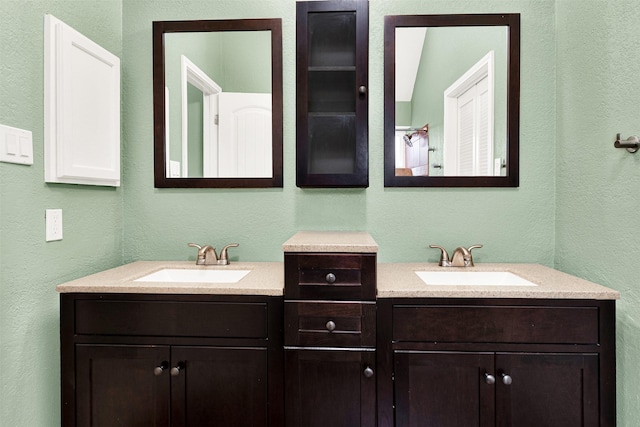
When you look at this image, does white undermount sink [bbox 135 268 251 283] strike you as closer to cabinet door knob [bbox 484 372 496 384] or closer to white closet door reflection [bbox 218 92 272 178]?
white closet door reflection [bbox 218 92 272 178]

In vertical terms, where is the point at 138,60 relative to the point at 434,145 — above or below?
above

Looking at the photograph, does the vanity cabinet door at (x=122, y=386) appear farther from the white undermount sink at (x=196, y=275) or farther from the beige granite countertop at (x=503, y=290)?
the beige granite countertop at (x=503, y=290)

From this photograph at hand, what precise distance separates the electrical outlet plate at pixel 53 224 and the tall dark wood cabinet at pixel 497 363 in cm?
129

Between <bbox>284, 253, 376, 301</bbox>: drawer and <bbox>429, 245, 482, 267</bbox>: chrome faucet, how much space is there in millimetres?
562

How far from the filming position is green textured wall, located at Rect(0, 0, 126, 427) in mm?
1262

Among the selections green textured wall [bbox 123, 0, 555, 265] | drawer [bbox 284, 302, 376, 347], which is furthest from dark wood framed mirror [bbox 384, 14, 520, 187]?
drawer [bbox 284, 302, 376, 347]

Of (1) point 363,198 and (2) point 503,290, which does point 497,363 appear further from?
(1) point 363,198

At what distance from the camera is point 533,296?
129 centimetres

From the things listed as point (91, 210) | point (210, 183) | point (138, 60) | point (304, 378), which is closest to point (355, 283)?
point (304, 378)

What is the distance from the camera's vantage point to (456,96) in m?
1.79

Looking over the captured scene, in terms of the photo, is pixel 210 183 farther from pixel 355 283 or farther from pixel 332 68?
pixel 355 283

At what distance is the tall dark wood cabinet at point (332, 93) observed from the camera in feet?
5.51

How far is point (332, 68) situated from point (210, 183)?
0.81 meters

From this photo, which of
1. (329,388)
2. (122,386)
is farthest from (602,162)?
(122,386)
